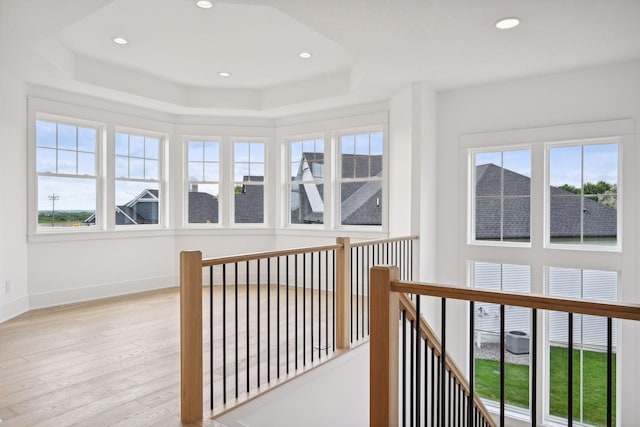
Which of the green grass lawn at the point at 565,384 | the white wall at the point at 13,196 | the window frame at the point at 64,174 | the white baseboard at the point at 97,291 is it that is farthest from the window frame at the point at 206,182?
the green grass lawn at the point at 565,384

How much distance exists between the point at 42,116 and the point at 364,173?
4.02 meters

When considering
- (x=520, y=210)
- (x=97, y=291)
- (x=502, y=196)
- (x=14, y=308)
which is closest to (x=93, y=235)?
(x=97, y=291)

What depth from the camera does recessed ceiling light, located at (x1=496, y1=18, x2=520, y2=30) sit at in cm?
326

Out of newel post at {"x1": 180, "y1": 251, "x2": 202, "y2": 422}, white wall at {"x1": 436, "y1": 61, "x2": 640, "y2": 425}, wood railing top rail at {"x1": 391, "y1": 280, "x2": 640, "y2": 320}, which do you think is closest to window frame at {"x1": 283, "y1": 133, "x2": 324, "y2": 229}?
white wall at {"x1": 436, "y1": 61, "x2": 640, "y2": 425}

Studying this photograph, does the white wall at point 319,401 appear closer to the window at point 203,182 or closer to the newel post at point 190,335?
the newel post at point 190,335

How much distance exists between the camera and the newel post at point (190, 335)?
7.63 feet

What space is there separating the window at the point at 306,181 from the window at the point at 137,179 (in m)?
1.99

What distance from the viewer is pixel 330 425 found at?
3.18 m

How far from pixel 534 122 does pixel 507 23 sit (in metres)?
1.72

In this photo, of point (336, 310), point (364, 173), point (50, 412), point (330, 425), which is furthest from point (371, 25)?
point (50, 412)

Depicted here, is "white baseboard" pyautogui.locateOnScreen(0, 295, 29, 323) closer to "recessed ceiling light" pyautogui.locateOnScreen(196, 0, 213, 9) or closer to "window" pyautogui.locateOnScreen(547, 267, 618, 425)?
"recessed ceiling light" pyautogui.locateOnScreen(196, 0, 213, 9)

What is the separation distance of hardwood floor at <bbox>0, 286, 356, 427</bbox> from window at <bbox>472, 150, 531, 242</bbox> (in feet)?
7.45

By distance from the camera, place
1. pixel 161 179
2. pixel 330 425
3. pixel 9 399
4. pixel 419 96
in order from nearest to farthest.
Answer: pixel 9 399 < pixel 330 425 < pixel 419 96 < pixel 161 179

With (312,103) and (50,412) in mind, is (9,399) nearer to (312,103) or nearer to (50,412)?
(50,412)
